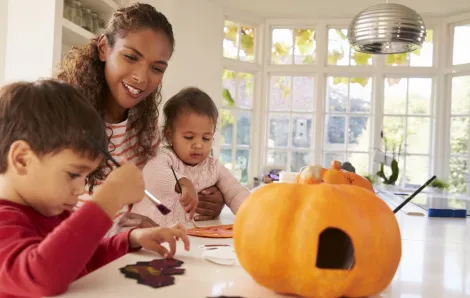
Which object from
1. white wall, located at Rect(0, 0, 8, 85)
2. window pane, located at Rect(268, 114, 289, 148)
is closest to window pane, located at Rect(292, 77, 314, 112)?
window pane, located at Rect(268, 114, 289, 148)

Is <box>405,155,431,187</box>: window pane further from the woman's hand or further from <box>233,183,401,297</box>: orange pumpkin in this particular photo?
<box>233,183,401,297</box>: orange pumpkin

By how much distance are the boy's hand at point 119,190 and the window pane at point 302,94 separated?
5.45 metres

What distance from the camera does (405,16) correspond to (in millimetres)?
2254

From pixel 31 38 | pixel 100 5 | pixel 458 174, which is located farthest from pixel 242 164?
pixel 31 38

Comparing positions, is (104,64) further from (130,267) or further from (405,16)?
(405,16)

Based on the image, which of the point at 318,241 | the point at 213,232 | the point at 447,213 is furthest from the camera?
the point at 447,213

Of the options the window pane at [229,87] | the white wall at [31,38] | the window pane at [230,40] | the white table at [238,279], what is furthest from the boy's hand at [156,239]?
the window pane at [230,40]

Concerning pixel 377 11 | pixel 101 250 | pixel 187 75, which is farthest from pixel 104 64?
pixel 187 75

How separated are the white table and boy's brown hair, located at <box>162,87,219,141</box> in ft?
2.16

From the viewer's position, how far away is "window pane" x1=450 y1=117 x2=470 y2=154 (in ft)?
18.4

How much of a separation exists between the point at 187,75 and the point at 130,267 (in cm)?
447

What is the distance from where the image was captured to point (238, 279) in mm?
750

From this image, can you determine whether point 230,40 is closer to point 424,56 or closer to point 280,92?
point 280,92

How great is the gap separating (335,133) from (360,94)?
0.56 m
